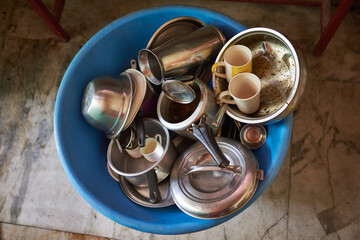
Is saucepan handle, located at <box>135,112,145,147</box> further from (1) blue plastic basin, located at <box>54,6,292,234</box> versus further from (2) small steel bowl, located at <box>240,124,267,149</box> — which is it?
(2) small steel bowl, located at <box>240,124,267,149</box>

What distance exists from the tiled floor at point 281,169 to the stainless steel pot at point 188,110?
492 mm

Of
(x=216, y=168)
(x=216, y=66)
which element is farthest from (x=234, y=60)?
(x=216, y=168)

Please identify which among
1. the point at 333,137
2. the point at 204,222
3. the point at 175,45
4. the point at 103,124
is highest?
the point at 175,45

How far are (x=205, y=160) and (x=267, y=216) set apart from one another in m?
0.45

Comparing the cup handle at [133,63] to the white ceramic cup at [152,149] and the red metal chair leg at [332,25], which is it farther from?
the red metal chair leg at [332,25]

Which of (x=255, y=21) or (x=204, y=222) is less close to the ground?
(x=255, y=21)

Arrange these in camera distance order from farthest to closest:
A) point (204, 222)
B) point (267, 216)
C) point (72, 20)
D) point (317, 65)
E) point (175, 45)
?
point (72, 20) → point (317, 65) → point (267, 216) → point (175, 45) → point (204, 222)

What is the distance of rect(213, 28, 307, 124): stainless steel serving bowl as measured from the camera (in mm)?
787

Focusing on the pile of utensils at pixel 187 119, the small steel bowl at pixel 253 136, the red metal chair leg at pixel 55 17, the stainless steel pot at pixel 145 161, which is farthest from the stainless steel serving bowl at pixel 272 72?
the red metal chair leg at pixel 55 17

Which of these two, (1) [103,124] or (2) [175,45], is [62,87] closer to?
(1) [103,124]

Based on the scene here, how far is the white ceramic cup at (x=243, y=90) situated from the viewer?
0.83 meters

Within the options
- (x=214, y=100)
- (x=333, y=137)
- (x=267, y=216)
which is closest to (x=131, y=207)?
(x=214, y=100)

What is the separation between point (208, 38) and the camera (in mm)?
934

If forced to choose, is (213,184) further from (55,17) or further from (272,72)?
(55,17)
